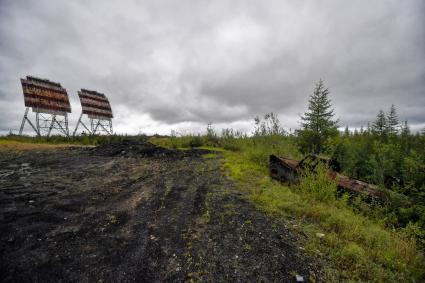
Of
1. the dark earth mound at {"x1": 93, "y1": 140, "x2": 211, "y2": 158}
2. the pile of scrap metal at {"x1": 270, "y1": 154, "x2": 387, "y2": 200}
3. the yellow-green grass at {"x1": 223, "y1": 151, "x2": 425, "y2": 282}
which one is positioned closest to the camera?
the yellow-green grass at {"x1": 223, "y1": 151, "x2": 425, "y2": 282}

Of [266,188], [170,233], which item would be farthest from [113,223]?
[266,188]

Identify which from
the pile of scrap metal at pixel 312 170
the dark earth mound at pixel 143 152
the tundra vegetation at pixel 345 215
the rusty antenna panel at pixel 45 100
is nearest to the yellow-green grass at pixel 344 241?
Answer: the tundra vegetation at pixel 345 215

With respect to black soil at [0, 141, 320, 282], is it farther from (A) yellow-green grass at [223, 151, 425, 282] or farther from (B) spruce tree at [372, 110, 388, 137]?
(B) spruce tree at [372, 110, 388, 137]

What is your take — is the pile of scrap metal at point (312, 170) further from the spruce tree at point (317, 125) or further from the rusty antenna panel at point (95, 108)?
the rusty antenna panel at point (95, 108)

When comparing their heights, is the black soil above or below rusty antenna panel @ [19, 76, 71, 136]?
below

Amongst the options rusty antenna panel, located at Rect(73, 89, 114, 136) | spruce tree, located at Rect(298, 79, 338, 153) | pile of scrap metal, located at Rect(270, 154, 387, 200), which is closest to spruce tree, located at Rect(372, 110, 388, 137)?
spruce tree, located at Rect(298, 79, 338, 153)

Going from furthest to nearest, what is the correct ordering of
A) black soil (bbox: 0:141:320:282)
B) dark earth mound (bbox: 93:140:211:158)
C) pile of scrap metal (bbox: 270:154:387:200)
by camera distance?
dark earth mound (bbox: 93:140:211:158), pile of scrap metal (bbox: 270:154:387:200), black soil (bbox: 0:141:320:282)

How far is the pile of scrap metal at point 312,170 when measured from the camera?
5.40 meters

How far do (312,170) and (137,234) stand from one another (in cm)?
540

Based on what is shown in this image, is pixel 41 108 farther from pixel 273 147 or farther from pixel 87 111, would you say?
pixel 273 147

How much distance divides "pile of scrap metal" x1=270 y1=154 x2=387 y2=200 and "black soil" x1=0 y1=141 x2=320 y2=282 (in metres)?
2.12

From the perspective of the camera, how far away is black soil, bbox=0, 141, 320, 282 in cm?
243

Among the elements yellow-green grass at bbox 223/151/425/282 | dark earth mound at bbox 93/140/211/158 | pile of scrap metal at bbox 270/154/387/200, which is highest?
dark earth mound at bbox 93/140/211/158

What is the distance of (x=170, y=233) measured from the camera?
332 cm
